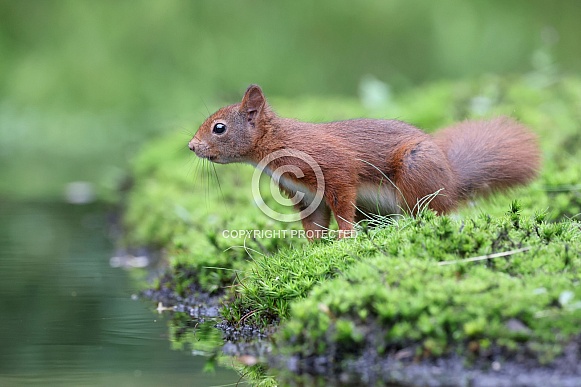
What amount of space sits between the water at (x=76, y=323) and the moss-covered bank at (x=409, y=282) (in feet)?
1.43

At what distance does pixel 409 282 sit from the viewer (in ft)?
13.5

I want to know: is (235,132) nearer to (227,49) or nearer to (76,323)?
(76,323)

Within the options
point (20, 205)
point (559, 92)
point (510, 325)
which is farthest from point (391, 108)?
point (510, 325)

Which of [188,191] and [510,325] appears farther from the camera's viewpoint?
[188,191]

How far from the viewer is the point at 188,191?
832cm

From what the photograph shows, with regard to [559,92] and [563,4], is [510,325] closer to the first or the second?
[559,92]

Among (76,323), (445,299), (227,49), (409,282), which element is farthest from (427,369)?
(227,49)

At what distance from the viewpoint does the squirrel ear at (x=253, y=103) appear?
5.79 metres

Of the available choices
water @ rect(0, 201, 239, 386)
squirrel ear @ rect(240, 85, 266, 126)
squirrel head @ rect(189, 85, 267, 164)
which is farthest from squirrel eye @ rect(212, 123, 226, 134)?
water @ rect(0, 201, 239, 386)

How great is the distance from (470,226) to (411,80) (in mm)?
12303

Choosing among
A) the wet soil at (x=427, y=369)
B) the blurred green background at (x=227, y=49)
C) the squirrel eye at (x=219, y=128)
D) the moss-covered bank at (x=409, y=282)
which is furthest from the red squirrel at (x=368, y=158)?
the blurred green background at (x=227, y=49)

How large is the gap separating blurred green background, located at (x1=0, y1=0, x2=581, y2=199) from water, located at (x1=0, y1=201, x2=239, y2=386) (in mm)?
8238

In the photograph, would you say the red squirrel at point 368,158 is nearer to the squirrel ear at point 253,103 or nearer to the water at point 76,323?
the squirrel ear at point 253,103

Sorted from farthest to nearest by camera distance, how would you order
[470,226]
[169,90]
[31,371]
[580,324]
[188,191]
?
[169,90], [188,191], [470,226], [31,371], [580,324]
